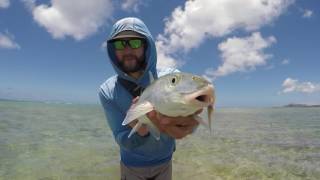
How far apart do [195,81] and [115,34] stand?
2.62 m

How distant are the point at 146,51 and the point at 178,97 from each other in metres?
2.38

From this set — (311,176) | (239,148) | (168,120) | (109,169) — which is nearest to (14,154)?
(109,169)

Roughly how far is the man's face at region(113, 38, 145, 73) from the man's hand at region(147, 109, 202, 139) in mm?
1684

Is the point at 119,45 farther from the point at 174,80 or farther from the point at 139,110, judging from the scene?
the point at 174,80

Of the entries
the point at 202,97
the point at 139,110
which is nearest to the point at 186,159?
the point at 139,110

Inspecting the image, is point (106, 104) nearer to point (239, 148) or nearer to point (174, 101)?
point (174, 101)

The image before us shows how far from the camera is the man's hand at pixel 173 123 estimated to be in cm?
325

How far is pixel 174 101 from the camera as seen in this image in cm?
288

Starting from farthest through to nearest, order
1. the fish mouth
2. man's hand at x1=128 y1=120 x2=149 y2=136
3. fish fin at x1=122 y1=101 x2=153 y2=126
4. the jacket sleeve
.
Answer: the jacket sleeve < man's hand at x1=128 y1=120 x2=149 y2=136 < fish fin at x1=122 y1=101 x2=153 y2=126 < the fish mouth

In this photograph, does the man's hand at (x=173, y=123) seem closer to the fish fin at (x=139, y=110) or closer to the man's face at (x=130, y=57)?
the fish fin at (x=139, y=110)

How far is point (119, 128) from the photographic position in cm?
484

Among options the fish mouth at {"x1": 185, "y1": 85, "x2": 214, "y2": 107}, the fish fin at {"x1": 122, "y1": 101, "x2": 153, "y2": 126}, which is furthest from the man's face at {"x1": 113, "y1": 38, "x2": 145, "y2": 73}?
the fish mouth at {"x1": 185, "y1": 85, "x2": 214, "y2": 107}

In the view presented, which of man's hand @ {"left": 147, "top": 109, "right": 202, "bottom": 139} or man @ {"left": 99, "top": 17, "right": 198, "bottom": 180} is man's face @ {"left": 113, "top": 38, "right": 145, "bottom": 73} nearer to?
man @ {"left": 99, "top": 17, "right": 198, "bottom": 180}

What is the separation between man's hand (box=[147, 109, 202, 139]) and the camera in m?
3.25
